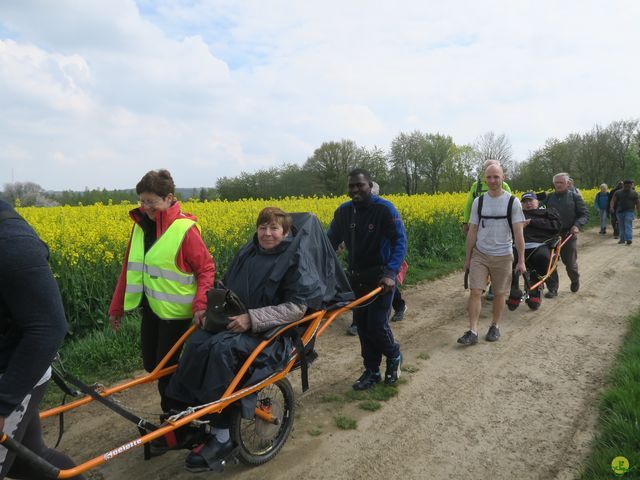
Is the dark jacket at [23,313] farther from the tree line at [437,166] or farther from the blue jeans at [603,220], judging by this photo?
the tree line at [437,166]

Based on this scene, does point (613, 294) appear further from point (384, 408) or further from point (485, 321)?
point (384, 408)

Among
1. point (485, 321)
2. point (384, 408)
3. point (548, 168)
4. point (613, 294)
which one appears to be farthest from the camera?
point (548, 168)

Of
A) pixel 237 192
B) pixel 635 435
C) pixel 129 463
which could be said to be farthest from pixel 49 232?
pixel 237 192

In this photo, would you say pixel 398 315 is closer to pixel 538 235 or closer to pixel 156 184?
pixel 538 235

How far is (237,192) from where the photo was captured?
36969 millimetres

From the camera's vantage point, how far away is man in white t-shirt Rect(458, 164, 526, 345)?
5.75m

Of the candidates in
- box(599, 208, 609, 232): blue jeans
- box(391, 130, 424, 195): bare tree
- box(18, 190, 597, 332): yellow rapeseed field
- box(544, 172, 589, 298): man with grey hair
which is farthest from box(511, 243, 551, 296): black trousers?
box(391, 130, 424, 195): bare tree

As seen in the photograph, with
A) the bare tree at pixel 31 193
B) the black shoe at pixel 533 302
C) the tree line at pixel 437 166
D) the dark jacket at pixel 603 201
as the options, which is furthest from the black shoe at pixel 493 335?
the tree line at pixel 437 166

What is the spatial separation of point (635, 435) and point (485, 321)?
3.57m

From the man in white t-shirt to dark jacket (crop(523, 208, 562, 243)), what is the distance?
218cm

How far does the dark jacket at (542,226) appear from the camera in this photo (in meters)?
7.74

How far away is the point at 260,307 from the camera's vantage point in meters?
3.39

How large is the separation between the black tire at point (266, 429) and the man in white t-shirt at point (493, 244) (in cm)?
291

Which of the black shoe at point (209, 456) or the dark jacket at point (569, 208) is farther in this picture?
the dark jacket at point (569, 208)
